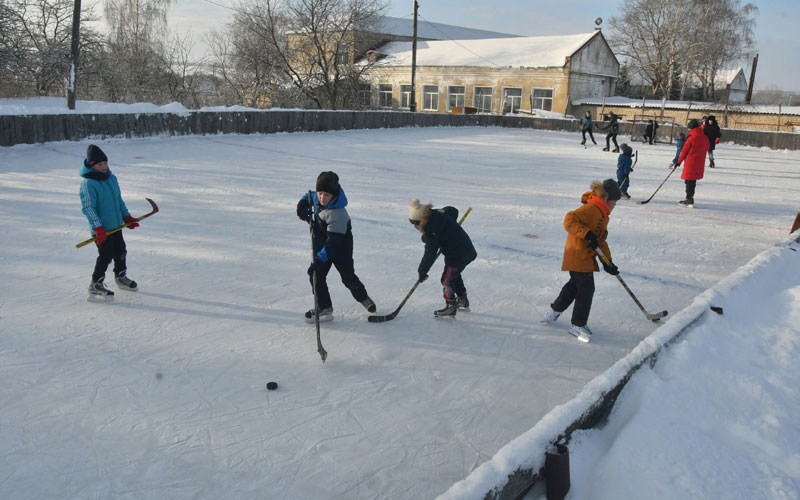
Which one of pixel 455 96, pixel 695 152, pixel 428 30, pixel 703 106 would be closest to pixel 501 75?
pixel 455 96

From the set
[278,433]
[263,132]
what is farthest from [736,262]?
[263,132]

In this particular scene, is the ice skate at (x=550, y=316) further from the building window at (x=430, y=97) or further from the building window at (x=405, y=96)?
the building window at (x=405, y=96)

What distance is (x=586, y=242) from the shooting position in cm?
385

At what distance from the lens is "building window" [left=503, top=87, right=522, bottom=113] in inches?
1496

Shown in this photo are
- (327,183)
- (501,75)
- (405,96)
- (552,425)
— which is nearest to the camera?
(552,425)

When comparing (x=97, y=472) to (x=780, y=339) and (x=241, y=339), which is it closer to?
(x=241, y=339)

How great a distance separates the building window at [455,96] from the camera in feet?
131

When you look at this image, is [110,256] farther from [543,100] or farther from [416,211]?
[543,100]

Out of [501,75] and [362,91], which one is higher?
[501,75]

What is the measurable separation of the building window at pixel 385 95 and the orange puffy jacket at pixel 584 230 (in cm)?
3985

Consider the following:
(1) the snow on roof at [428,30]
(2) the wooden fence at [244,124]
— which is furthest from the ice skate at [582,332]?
(1) the snow on roof at [428,30]

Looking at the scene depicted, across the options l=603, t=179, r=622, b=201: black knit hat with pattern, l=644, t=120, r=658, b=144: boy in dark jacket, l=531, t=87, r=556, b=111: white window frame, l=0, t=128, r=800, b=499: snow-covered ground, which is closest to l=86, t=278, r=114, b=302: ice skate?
l=0, t=128, r=800, b=499: snow-covered ground

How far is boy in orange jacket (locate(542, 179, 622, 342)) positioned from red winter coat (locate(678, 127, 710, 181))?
5799mm

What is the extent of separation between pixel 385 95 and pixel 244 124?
85.2 ft
